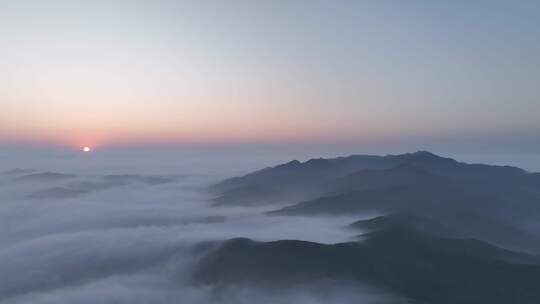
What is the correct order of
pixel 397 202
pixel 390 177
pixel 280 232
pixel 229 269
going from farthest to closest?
→ pixel 390 177
pixel 397 202
pixel 280 232
pixel 229 269

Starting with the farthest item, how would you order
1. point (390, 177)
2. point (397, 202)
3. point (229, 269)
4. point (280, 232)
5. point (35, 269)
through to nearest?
point (390, 177) → point (397, 202) → point (280, 232) → point (35, 269) → point (229, 269)

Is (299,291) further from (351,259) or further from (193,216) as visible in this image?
(193,216)

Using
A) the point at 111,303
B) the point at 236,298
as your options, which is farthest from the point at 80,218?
the point at 236,298

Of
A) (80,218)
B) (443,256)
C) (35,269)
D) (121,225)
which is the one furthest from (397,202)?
(80,218)

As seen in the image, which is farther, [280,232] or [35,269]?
[280,232]

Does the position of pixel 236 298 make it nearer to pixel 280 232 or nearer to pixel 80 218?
pixel 280 232

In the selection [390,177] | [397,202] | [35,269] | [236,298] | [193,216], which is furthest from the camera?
[390,177]

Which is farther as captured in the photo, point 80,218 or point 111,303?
point 80,218

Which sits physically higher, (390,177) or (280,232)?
(390,177)

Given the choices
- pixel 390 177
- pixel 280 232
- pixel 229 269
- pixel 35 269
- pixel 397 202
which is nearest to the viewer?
pixel 229 269
